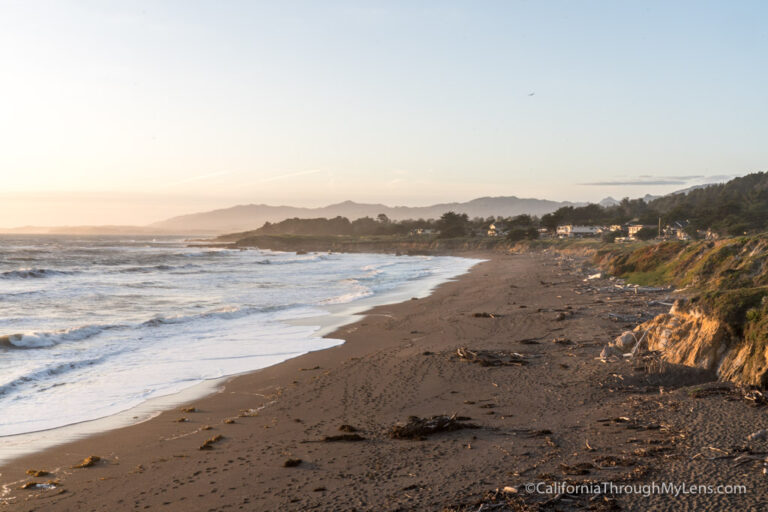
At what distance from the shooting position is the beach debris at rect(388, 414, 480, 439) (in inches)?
299

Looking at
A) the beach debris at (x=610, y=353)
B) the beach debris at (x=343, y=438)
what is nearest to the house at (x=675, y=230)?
the beach debris at (x=610, y=353)

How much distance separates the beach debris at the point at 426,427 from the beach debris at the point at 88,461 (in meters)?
3.99

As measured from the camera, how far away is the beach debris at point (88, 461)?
7.07 metres

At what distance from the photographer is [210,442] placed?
7809mm

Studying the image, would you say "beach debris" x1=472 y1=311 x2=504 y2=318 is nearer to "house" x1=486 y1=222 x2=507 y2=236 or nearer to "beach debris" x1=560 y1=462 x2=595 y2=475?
"beach debris" x1=560 y1=462 x2=595 y2=475

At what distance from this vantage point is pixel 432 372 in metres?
11.6

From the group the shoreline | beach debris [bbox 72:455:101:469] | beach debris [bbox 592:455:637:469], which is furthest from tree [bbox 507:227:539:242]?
beach debris [bbox 72:455:101:469]

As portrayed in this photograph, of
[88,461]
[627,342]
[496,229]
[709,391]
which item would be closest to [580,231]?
[496,229]

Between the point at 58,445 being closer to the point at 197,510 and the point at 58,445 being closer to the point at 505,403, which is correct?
the point at 197,510

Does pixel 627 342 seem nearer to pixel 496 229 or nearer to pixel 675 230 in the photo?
pixel 675 230

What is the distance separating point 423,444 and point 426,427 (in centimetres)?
42

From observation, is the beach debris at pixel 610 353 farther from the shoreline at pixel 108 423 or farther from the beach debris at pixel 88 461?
the beach debris at pixel 88 461

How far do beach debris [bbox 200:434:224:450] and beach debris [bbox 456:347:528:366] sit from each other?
6.06 metres

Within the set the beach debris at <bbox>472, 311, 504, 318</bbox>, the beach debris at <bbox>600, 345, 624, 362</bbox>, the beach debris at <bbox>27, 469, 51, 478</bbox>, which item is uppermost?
the beach debris at <bbox>600, 345, 624, 362</bbox>
